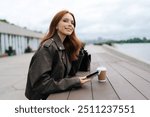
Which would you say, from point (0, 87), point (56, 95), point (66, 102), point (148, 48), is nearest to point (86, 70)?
point (56, 95)

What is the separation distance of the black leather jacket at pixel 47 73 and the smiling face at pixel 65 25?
0.62 ft

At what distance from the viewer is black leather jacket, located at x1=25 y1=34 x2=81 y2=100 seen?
92.0 inches

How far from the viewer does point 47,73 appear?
7.81ft

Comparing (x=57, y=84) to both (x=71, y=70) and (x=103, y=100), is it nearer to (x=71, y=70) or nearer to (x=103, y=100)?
(x=103, y=100)

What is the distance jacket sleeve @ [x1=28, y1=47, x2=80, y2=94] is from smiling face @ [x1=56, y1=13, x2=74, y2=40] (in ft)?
1.38

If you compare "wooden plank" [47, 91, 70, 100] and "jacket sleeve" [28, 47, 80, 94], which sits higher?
"jacket sleeve" [28, 47, 80, 94]

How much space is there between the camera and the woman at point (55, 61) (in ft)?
7.69

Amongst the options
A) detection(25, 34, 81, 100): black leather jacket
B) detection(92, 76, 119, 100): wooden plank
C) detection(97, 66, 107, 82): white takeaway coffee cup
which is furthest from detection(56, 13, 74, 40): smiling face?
detection(92, 76, 119, 100): wooden plank

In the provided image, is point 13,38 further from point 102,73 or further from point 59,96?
point 59,96

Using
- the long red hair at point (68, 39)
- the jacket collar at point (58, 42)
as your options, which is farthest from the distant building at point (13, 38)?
the jacket collar at point (58, 42)

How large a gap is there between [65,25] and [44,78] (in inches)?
27.9

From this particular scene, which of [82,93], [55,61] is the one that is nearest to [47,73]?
[55,61]

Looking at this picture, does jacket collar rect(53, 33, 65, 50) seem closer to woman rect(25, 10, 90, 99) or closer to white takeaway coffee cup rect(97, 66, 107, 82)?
woman rect(25, 10, 90, 99)

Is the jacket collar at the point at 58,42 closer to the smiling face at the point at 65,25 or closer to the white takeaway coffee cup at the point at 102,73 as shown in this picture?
the smiling face at the point at 65,25
